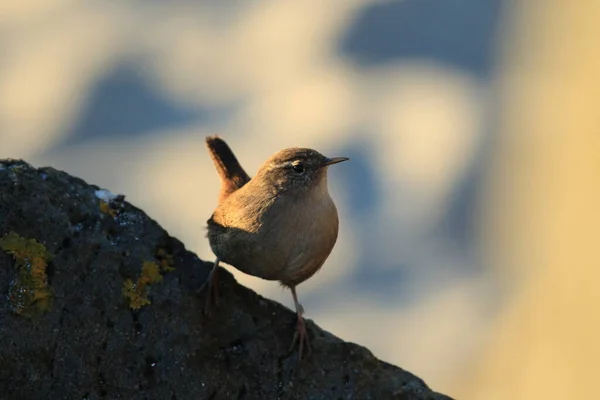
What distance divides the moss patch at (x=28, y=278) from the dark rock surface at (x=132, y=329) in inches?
1.0

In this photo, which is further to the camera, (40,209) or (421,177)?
(421,177)

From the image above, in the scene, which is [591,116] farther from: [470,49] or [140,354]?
[140,354]

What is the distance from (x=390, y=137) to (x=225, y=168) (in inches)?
872

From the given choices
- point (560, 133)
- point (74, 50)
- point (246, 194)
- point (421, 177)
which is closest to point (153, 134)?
point (74, 50)

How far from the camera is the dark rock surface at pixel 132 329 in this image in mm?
4531

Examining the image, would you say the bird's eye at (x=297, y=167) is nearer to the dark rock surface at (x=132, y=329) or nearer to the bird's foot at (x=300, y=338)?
the dark rock surface at (x=132, y=329)

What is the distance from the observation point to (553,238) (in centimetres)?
2373

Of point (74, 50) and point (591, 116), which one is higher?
point (74, 50)

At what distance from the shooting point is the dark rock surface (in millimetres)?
4531

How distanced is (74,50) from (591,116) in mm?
18835

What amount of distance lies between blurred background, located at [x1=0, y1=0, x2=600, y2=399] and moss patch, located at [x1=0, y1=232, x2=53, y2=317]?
1538 cm

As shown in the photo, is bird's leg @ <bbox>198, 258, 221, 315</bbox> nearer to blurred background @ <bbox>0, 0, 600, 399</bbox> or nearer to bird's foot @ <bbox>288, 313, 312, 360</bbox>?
bird's foot @ <bbox>288, 313, 312, 360</bbox>

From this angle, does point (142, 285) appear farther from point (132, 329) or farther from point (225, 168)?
point (225, 168)

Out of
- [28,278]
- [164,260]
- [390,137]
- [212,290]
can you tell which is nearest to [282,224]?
[212,290]
